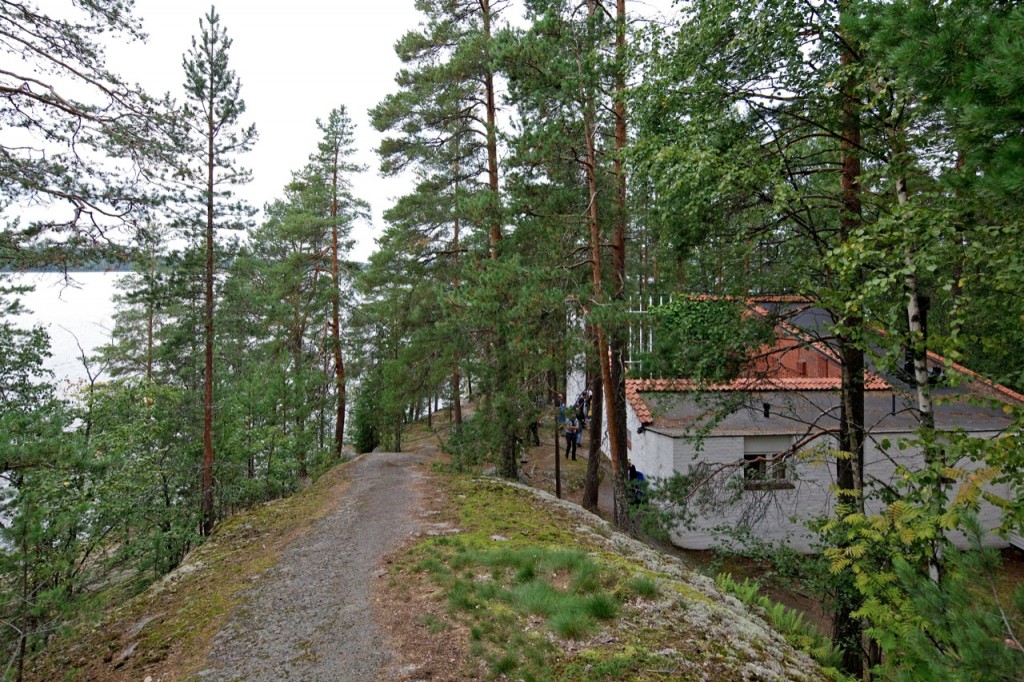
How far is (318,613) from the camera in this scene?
4.99 m

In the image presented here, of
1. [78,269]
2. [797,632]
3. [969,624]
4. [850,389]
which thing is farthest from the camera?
[850,389]

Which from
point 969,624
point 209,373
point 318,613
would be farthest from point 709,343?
point 209,373

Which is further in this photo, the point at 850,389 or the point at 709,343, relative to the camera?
the point at 709,343

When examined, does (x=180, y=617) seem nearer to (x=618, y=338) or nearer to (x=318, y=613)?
(x=318, y=613)

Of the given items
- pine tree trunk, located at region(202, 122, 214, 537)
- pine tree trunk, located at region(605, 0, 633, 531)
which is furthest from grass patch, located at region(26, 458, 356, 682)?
pine tree trunk, located at region(605, 0, 633, 531)

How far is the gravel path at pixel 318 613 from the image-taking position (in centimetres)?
400

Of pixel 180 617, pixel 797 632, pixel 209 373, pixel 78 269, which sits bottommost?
pixel 797 632

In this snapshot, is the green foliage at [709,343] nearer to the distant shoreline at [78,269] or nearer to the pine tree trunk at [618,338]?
the pine tree trunk at [618,338]

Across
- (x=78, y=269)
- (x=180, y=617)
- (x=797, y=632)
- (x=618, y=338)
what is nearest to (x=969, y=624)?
(x=797, y=632)

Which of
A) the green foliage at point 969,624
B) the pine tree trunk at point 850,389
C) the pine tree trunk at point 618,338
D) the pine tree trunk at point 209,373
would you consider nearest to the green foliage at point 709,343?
the pine tree trunk at point 850,389

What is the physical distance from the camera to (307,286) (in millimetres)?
19672

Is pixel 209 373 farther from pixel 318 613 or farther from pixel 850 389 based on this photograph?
pixel 850 389

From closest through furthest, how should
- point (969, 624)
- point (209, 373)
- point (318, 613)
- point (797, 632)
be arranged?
point (969, 624) < point (318, 613) < point (797, 632) < point (209, 373)

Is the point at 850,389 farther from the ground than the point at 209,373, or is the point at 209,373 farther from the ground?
the point at 209,373
